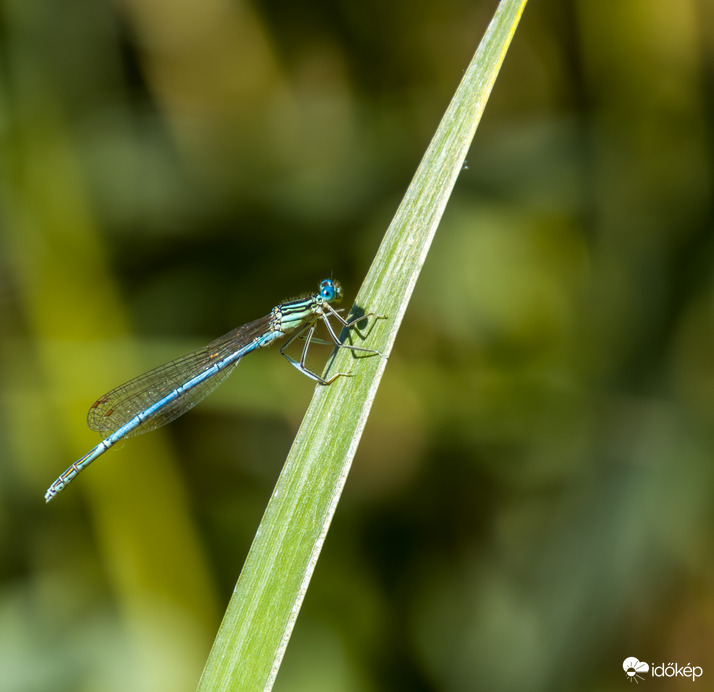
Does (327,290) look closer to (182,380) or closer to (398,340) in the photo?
(398,340)

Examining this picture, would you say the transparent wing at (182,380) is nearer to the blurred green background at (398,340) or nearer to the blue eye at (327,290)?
the blurred green background at (398,340)

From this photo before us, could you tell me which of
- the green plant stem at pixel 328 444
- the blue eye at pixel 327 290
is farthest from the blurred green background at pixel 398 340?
the green plant stem at pixel 328 444


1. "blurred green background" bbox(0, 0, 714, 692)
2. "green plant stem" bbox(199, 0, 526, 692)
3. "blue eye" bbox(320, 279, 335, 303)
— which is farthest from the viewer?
"blue eye" bbox(320, 279, 335, 303)

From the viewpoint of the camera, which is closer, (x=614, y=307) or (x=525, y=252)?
(x=614, y=307)

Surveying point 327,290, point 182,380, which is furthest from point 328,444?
point 182,380

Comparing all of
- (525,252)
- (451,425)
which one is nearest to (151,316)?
(451,425)

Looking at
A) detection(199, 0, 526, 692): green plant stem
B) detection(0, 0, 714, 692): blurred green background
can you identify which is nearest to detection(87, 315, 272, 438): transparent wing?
detection(0, 0, 714, 692): blurred green background

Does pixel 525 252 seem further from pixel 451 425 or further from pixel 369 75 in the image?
pixel 369 75

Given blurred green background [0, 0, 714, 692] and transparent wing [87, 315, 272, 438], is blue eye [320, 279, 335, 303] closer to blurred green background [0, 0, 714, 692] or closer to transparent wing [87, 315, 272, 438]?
transparent wing [87, 315, 272, 438]
